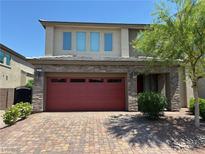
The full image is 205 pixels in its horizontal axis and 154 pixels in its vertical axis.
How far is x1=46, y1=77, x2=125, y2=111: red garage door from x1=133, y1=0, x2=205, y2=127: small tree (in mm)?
4844

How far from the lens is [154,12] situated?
884 cm

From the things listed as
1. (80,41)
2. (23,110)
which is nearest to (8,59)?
(80,41)

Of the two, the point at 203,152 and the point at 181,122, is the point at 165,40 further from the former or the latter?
the point at 203,152

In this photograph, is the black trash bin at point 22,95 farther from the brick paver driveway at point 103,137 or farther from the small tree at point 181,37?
the small tree at point 181,37

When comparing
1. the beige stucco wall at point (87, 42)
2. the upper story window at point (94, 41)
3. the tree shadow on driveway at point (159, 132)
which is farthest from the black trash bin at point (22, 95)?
the tree shadow on driveway at point (159, 132)

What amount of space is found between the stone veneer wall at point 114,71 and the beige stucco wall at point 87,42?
3403 mm

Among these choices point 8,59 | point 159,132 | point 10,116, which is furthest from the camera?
point 8,59

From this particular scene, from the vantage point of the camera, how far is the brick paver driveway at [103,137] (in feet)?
19.6

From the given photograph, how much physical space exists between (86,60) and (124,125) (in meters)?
5.77

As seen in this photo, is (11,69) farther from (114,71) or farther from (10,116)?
(114,71)

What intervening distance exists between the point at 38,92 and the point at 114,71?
552cm

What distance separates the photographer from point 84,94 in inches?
519

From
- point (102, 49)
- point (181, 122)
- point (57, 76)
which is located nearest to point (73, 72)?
point (57, 76)

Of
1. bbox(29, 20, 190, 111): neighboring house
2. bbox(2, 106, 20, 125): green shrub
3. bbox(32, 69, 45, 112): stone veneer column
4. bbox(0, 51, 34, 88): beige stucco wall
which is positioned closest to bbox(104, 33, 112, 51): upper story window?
bbox(29, 20, 190, 111): neighboring house
